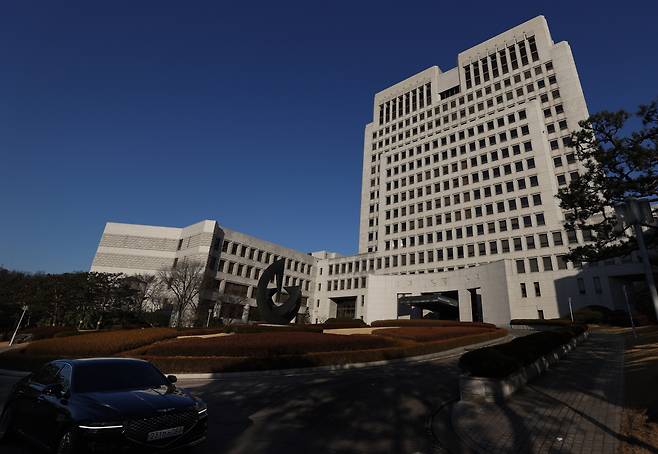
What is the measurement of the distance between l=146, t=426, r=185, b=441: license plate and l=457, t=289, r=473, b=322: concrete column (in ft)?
168

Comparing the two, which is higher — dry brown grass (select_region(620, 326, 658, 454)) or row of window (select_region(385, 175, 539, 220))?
row of window (select_region(385, 175, 539, 220))

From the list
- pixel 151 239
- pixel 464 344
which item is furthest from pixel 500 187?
pixel 151 239

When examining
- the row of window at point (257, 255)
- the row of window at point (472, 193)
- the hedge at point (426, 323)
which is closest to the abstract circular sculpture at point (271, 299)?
the hedge at point (426, 323)

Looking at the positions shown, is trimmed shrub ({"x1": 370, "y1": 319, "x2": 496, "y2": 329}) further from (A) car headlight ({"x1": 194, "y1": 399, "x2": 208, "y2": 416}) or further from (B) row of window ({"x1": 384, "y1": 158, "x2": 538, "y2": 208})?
(A) car headlight ({"x1": 194, "y1": 399, "x2": 208, "y2": 416})

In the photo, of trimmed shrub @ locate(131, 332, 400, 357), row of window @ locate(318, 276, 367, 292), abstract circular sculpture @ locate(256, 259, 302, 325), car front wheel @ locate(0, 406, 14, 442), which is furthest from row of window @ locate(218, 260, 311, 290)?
car front wheel @ locate(0, 406, 14, 442)

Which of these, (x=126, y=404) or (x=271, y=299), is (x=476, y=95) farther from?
(x=126, y=404)

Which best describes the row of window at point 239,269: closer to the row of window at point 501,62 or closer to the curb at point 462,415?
the curb at point 462,415

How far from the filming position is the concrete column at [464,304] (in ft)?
163

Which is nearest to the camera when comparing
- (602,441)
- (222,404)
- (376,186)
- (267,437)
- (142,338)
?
(602,441)

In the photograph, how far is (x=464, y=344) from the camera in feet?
80.2

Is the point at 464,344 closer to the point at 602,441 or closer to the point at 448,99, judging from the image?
the point at 602,441

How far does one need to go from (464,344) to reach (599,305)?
3207 cm

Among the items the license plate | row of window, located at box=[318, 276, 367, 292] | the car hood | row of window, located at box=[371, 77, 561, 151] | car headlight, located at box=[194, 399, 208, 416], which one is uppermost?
row of window, located at box=[371, 77, 561, 151]

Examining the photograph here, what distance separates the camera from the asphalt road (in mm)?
6277
